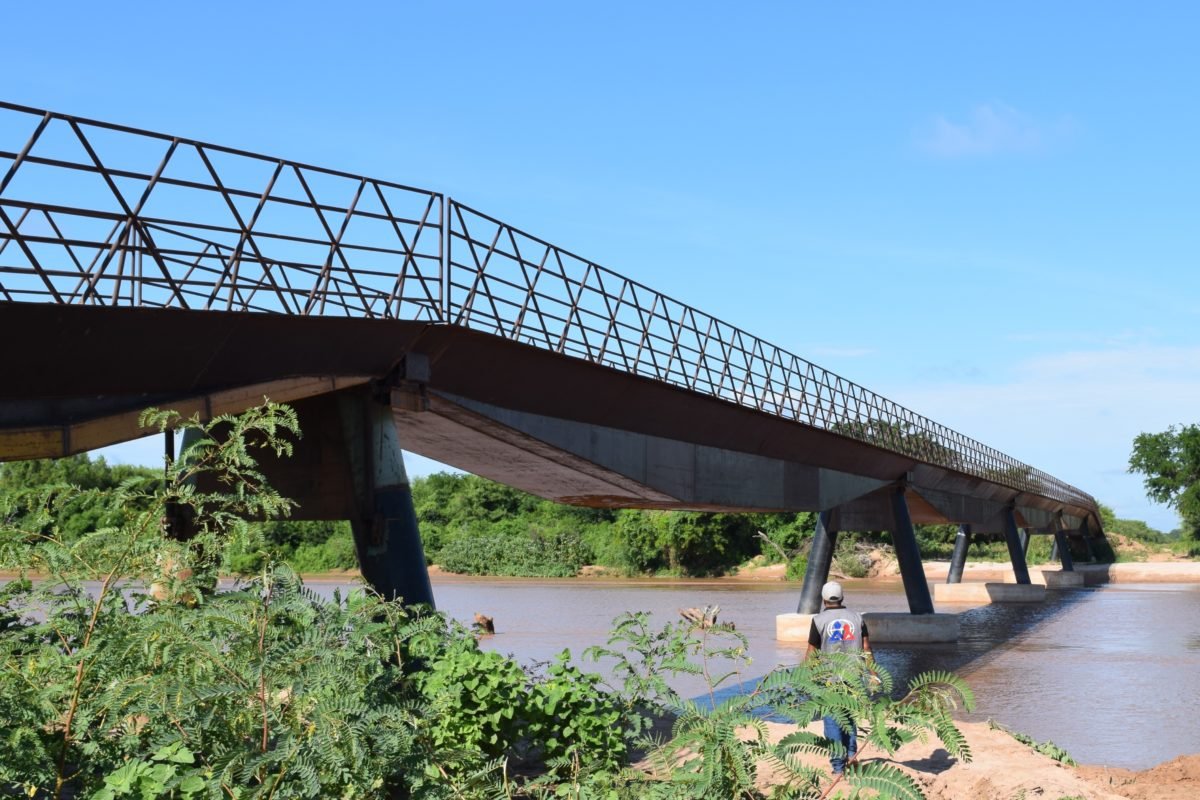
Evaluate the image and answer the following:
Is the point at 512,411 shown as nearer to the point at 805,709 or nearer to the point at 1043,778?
the point at 1043,778

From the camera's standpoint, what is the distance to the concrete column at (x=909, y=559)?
34.2 meters

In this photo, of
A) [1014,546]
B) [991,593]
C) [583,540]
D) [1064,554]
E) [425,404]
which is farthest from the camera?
[583,540]

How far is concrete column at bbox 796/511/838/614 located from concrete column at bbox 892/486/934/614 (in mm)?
1846

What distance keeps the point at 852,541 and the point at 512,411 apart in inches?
2339

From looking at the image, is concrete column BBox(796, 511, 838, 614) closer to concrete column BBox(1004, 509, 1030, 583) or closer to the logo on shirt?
the logo on shirt

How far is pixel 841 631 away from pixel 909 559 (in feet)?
78.6

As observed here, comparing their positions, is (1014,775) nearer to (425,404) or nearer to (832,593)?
(832,593)

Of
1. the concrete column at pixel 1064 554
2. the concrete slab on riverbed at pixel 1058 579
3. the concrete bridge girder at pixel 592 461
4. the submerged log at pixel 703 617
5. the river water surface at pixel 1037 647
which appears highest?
the concrete bridge girder at pixel 592 461

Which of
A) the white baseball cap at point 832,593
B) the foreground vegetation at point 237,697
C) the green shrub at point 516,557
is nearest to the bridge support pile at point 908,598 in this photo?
the white baseball cap at point 832,593

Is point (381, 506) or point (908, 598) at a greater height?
point (381, 506)

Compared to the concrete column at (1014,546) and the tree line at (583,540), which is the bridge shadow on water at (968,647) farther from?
the tree line at (583,540)

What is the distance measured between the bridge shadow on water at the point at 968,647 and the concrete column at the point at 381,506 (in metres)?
4.78

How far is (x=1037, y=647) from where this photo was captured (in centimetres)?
3297

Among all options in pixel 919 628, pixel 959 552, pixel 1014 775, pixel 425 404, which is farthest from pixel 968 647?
pixel 425 404
